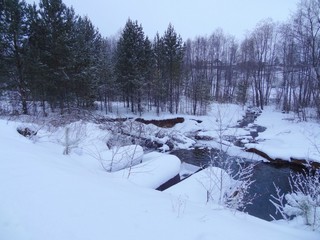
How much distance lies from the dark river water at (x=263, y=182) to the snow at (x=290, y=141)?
0.88 m

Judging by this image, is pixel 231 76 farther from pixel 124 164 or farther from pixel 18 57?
pixel 124 164

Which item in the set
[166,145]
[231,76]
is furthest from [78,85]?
[231,76]

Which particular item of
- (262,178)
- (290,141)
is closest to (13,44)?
(262,178)

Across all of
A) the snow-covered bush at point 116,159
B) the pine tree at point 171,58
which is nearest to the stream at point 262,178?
the snow-covered bush at point 116,159

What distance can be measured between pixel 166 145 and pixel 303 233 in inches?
444

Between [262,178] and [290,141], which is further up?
[290,141]

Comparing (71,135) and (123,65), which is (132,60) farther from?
(71,135)

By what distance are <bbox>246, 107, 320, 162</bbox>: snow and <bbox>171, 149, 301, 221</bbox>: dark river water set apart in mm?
878

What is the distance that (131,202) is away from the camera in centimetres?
300

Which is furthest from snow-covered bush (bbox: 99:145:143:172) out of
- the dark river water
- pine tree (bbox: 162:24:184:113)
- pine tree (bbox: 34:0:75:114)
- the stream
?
pine tree (bbox: 162:24:184:113)

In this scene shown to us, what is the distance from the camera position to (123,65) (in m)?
23.3

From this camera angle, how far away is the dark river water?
23.9 ft

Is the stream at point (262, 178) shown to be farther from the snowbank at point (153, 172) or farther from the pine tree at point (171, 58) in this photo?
the pine tree at point (171, 58)

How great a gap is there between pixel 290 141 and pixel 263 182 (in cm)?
649
